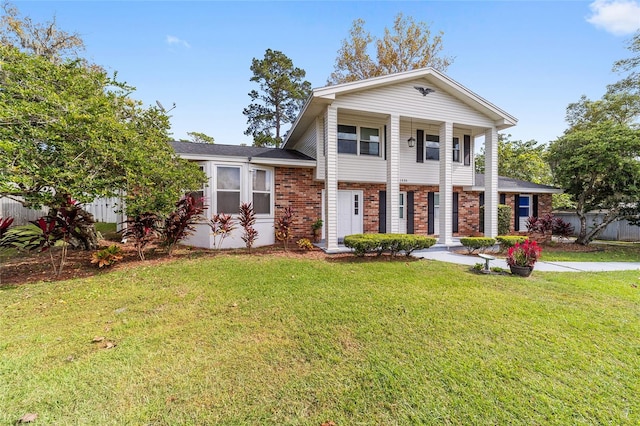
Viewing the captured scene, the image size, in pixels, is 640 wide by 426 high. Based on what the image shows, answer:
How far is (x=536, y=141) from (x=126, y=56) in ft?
111

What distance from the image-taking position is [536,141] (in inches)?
1020

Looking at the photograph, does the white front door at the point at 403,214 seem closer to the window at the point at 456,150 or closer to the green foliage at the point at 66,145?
the window at the point at 456,150

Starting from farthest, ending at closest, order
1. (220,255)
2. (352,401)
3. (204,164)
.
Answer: (204,164), (220,255), (352,401)

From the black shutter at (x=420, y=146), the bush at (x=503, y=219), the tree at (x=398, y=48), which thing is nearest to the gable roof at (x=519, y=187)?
the bush at (x=503, y=219)

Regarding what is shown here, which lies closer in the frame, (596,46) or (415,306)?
(415,306)

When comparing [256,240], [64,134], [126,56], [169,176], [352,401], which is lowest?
[352,401]

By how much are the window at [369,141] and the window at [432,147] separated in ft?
7.72

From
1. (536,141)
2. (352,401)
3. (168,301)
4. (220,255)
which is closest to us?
(352,401)

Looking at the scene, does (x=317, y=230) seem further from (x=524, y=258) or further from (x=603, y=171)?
(x=603, y=171)

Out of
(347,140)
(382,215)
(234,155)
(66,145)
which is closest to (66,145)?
(66,145)

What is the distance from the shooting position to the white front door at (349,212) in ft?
35.1

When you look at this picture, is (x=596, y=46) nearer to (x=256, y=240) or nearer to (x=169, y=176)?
(x=256, y=240)

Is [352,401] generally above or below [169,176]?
below

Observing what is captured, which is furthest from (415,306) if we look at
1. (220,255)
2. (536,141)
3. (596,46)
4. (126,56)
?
(536,141)
